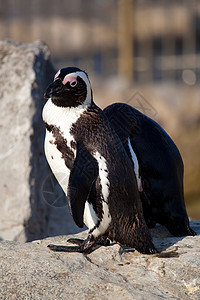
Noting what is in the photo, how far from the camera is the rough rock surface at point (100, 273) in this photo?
3.58ft

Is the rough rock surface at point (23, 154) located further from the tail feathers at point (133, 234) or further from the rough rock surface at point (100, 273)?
the tail feathers at point (133, 234)

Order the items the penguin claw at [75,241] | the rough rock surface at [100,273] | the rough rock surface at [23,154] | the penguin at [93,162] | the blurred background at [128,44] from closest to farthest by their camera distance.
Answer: the rough rock surface at [100,273] < the penguin at [93,162] < the penguin claw at [75,241] < the rough rock surface at [23,154] < the blurred background at [128,44]

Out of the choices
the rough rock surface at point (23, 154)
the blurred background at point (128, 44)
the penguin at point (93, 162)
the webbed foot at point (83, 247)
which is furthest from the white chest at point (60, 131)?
the blurred background at point (128, 44)

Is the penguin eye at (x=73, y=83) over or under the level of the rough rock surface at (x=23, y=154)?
over

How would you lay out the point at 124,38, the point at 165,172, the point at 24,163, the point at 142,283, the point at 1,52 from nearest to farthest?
the point at 142,283, the point at 165,172, the point at 24,163, the point at 1,52, the point at 124,38

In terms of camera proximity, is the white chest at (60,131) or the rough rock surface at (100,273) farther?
the white chest at (60,131)

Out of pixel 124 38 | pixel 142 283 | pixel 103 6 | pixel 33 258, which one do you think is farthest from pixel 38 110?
pixel 103 6

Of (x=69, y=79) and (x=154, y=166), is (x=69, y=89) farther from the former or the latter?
(x=154, y=166)

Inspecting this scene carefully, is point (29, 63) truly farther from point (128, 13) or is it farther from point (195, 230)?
point (128, 13)

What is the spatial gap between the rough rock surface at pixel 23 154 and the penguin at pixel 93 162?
20.7 inches

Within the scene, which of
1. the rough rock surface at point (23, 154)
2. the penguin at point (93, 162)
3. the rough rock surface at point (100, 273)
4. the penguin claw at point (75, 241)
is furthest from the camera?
the rough rock surface at point (23, 154)

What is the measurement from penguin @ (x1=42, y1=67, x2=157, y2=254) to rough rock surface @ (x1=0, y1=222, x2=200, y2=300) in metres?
0.05

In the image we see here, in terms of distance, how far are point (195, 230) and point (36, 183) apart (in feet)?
1.95

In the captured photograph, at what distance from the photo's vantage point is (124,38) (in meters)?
3.87
